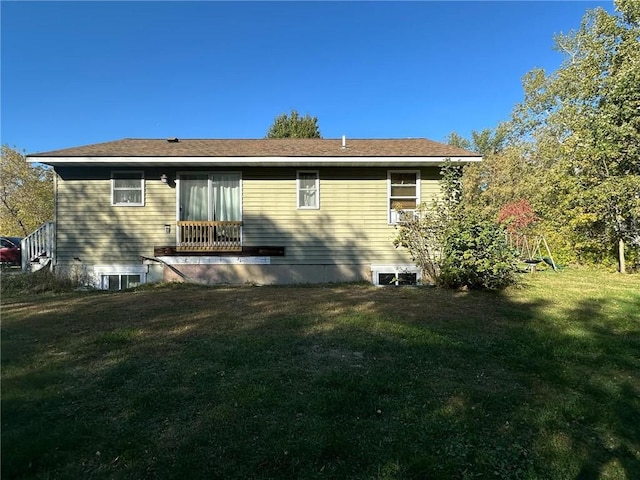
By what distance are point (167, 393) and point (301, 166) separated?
8.10m

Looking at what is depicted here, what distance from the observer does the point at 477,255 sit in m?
7.86

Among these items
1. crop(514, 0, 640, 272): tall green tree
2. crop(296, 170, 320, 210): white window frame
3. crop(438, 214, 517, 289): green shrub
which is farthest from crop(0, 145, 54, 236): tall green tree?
crop(514, 0, 640, 272): tall green tree

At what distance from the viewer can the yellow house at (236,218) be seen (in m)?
10.7

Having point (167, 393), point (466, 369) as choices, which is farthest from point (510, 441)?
point (167, 393)

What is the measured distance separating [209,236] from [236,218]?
2.85 feet

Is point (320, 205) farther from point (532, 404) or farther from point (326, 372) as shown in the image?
point (532, 404)

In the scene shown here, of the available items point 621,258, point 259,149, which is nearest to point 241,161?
point 259,149

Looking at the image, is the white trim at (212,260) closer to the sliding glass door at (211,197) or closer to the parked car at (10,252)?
the sliding glass door at (211,197)

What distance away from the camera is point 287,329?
5.23 metres

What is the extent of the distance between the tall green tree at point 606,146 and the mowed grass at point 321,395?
7.15 meters

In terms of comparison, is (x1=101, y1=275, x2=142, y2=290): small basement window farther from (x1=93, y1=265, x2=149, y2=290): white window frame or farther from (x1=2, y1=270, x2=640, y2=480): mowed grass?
(x1=2, y1=270, x2=640, y2=480): mowed grass

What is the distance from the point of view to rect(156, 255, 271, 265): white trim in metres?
10.6

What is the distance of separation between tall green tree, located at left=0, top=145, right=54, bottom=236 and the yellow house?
2341cm

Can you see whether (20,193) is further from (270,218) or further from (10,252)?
(270,218)
